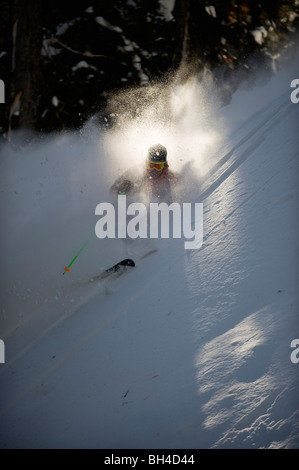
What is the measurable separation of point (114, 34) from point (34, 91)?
1.90 meters

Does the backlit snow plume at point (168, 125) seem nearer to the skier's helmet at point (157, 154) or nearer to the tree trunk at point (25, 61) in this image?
the skier's helmet at point (157, 154)

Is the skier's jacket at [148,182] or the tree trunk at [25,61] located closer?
the skier's jacket at [148,182]

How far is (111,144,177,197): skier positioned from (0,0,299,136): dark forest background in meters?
1.68

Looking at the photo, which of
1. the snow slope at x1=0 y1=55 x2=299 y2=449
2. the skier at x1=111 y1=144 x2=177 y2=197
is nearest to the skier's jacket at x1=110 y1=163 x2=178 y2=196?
the skier at x1=111 y1=144 x2=177 y2=197

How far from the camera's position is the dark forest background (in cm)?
534

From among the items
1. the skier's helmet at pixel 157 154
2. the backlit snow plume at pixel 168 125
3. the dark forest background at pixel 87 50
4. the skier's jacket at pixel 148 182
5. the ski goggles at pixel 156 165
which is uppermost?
the dark forest background at pixel 87 50

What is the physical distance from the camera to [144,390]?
250 cm

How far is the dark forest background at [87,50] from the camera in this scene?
5.34 meters

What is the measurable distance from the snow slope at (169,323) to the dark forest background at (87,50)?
3.26 ft

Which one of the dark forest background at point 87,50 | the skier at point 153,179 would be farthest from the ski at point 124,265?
the dark forest background at point 87,50

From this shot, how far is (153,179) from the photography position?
510cm

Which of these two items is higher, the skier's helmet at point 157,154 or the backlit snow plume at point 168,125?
the backlit snow plume at point 168,125

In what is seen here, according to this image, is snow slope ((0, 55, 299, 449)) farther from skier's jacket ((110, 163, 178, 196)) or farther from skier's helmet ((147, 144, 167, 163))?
skier's helmet ((147, 144, 167, 163))
